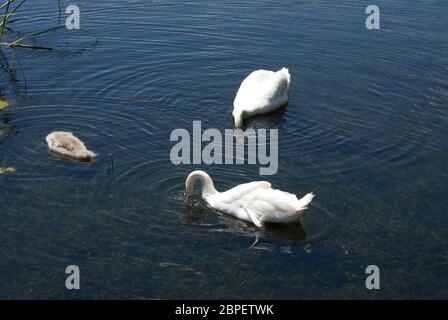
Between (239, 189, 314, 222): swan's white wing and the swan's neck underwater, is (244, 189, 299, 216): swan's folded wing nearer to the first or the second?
(239, 189, 314, 222): swan's white wing

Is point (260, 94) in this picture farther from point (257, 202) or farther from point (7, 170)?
point (7, 170)

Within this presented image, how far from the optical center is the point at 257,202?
14195 mm

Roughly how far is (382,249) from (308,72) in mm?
8799

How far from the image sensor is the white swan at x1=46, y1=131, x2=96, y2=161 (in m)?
16.4

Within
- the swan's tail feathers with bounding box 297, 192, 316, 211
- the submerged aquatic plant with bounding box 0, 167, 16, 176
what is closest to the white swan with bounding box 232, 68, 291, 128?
the swan's tail feathers with bounding box 297, 192, 316, 211

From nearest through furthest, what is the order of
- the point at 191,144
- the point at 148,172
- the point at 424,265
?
1. the point at 424,265
2. the point at 148,172
3. the point at 191,144

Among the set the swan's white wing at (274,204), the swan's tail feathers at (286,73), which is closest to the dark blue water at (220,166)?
the swan's white wing at (274,204)

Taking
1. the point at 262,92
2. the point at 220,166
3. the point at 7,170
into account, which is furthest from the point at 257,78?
the point at 7,170

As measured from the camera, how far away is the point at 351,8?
25422 mm

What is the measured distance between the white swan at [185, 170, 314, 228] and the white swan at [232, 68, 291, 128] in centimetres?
403

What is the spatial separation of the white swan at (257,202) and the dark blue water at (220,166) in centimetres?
24
